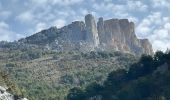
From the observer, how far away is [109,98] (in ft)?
423

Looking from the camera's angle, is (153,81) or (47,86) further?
(47,86)

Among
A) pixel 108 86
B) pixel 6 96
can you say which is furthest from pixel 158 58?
pixel 6 96

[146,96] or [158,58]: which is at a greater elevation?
[158,58]

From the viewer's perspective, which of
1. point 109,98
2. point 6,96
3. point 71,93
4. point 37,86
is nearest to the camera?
point 6,96

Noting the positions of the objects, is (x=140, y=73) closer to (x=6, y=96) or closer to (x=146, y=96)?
(x=146, y=96)

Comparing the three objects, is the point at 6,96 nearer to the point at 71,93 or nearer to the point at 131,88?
the point at 131,88

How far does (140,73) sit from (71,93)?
2198 cm

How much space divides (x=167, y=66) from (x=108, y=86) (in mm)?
18198

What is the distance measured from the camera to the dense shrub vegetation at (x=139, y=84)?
120 meters

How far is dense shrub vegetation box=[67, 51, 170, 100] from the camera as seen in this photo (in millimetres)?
119562

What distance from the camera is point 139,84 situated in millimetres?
124125

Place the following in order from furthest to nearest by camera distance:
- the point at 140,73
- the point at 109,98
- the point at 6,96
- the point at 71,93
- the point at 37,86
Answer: the point at 37,86
the point at 71,93
the point at 140,73
the point at 109,98
the point at 6,96

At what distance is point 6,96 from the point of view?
301 feet

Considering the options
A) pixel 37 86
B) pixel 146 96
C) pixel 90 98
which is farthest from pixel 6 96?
pixel 37 86
